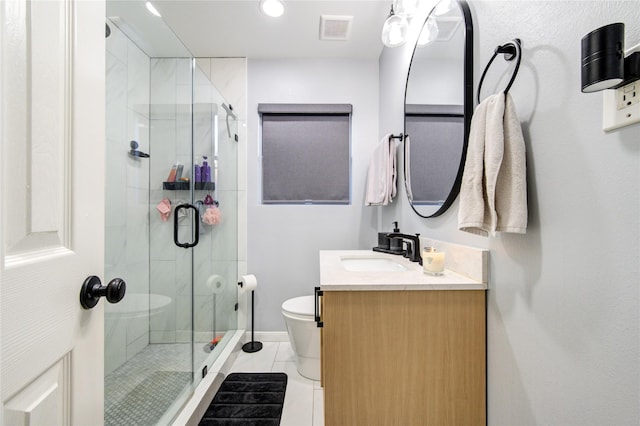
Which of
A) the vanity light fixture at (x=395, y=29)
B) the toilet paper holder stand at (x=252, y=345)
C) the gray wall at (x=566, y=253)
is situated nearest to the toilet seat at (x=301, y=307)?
the toilet paper holder stand at (x=252, y=345)

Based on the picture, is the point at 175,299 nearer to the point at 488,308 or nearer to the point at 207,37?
the point at 488,308

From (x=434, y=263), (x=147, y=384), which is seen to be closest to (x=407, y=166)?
(x=434, y=263)

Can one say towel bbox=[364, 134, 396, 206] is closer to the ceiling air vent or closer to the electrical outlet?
the ceiling air vent

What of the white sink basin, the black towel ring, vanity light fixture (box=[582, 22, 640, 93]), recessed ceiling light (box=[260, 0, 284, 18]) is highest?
recessed ceiling light (box=[260, 0, 284, 18])

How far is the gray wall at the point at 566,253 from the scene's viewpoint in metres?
0.51

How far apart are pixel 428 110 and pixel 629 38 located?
86cm

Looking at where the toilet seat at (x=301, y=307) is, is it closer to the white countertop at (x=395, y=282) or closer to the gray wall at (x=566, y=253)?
the white countertop at (x=395, y=282)

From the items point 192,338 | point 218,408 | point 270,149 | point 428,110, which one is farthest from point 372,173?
point 218,408

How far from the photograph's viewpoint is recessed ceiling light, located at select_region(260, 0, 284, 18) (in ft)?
5.37

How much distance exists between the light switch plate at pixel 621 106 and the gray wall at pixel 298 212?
1.80 meters

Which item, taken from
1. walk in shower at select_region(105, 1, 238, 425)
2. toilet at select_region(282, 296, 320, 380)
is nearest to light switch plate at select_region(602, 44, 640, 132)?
toilet at select_region(282, 296, 320, 380)

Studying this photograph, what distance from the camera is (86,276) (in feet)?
1.77

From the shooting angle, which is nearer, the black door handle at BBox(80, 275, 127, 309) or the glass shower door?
the black door handle at BBox(80, 275, 127, 309)

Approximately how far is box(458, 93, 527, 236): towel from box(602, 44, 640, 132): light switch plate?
0.65 feet
